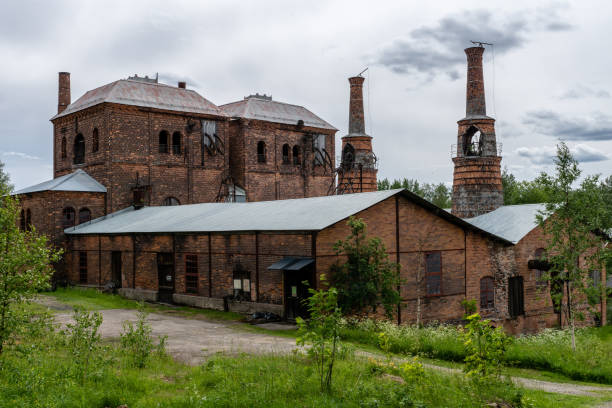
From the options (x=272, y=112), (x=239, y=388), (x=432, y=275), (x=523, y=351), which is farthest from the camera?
(x=272, y=112)

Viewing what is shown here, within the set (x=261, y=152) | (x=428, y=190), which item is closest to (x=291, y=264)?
(x=261, y=152)

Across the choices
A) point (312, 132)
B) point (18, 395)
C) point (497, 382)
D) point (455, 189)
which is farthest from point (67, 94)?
point (497, 382)

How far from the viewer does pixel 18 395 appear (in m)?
9.60

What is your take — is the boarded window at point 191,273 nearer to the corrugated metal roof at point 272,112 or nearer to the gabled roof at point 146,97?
the gabled roof at point 146,97

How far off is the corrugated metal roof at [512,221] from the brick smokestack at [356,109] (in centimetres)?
1304

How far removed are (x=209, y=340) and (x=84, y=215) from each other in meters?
19.8

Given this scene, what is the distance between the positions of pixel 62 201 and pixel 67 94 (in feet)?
41.2

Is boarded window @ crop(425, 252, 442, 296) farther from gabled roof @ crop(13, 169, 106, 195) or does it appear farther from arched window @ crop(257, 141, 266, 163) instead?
arched window @ crop(257, 141, 266, 163)

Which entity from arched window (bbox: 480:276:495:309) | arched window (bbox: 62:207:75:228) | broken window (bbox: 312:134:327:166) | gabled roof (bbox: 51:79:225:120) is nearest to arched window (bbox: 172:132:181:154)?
gabled roof (bbox: 51:79:225:120)

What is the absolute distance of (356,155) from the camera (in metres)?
38.8

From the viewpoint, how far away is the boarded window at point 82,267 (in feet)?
101

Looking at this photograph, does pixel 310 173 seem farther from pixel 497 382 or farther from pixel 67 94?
pixel 497 382

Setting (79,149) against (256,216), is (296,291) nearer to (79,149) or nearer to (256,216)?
(256,216)

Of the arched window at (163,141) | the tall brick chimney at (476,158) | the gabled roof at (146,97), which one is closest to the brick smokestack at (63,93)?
the gabled roof at (146,97)
